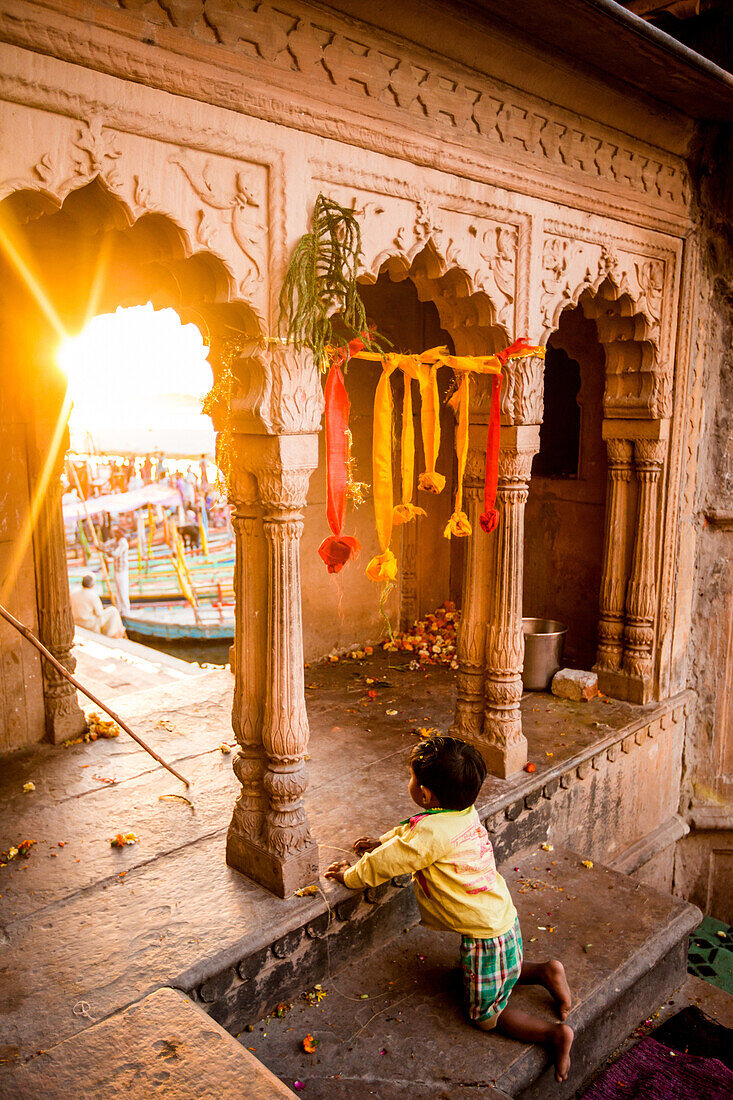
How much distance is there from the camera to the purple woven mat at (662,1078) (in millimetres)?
3697

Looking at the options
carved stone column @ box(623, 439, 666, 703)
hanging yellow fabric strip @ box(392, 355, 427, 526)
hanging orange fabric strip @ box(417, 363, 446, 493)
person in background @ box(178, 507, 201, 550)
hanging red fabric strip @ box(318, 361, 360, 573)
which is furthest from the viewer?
person in background @ box(178, 507, 201, 550)

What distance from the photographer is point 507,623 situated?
5.23 meters

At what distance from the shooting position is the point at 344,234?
3.73 metres

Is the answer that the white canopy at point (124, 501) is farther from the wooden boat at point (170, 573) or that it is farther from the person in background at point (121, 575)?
the wooden boat at point (170, 573)

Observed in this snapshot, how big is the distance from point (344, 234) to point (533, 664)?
13.8ft

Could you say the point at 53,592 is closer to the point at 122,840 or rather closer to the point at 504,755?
the point at 122,840

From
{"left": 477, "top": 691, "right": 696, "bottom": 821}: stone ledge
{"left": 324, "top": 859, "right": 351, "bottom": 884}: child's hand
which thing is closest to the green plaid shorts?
{"left": 324, "top": 859, "right": 351, "bottom": 884}: child's hand

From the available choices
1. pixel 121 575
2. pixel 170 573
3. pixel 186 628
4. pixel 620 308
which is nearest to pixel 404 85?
pixel 620 308

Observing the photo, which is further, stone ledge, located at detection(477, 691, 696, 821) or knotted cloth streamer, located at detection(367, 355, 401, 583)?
stone ledge, located at detection(477, 691, 696, 821)

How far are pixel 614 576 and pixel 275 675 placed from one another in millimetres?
3973

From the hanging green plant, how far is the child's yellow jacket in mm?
2161

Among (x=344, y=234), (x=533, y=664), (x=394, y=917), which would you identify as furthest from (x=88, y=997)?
(x=533, y=664)

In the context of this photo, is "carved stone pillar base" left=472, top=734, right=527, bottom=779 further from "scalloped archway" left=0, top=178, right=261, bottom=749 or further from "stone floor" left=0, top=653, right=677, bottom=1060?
"scalloped archway" left=0, top=178, right=261, bottom=749

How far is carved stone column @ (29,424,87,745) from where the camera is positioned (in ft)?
17.9
